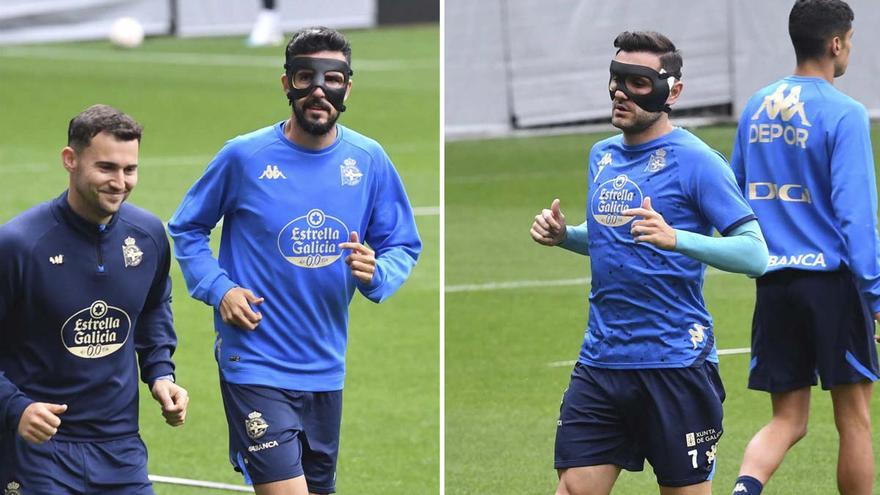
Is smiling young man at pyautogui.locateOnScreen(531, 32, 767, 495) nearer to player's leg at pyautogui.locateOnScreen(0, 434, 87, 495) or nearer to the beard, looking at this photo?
the beard

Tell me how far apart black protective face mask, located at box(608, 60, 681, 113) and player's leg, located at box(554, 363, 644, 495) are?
1033 millimetres

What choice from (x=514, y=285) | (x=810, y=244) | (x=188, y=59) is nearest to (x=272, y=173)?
(x=810, y=244)

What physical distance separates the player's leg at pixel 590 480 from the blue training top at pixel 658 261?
0.40 m

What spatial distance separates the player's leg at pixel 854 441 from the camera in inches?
288

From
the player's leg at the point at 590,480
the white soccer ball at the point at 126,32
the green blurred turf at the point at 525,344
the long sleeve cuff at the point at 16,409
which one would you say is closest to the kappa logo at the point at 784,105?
the player's leg at the point at 590,480

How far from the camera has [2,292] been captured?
5742 mm

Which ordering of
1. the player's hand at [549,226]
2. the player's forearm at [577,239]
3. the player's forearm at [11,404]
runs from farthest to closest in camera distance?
the player's forearm at [577,239] < the player's hand at [549,226] < the player's forearm at [11,404]

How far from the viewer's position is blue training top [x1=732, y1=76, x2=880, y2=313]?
23.0 feet

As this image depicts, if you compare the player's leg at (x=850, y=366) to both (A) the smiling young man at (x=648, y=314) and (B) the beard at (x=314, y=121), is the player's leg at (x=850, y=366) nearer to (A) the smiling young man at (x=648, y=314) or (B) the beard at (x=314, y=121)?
(A) the smiling young man at (x=648, y=314)

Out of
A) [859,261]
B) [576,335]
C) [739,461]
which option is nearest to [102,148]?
[859,261]

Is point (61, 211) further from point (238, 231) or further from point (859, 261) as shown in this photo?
point (859, 261)

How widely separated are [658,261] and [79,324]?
2163 mm

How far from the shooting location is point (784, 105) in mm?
7289

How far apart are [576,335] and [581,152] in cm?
872
